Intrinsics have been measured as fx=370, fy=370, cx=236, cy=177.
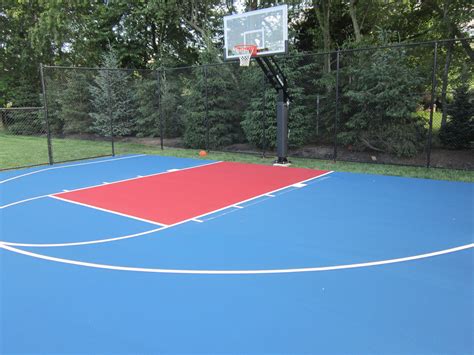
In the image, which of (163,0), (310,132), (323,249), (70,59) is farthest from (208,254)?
(70,59)

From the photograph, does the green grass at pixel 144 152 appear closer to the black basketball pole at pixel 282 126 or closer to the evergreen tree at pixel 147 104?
the black basketball pole at pixel 282 126

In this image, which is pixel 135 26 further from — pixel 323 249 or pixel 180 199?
pixel 323 249

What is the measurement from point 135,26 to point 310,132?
10563mm

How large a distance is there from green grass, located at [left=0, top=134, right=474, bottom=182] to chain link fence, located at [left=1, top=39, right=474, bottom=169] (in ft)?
0.49

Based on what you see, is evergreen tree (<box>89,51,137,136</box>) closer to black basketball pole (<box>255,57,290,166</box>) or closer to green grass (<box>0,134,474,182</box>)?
green grass (<box>0,134,474,182</box>)

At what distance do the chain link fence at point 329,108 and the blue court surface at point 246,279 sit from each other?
3577 millimetres

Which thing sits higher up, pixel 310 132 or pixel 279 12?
pixel 279 12

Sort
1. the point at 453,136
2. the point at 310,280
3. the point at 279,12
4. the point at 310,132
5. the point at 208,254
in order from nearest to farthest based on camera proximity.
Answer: the point at 310,280 < the point at 208,254 < the point at 279,12 < the point at 453,136 < the point at 310,132

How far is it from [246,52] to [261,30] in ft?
1.83

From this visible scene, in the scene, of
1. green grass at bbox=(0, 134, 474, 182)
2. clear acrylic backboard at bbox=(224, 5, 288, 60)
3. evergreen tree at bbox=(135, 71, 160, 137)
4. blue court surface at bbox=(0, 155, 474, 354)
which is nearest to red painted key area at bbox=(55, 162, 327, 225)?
blue court surface at bbox=(0, 155, 474, 354)

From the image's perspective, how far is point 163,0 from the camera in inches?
485

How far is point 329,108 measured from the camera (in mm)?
9570

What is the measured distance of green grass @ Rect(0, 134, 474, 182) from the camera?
Answer: 289 inches

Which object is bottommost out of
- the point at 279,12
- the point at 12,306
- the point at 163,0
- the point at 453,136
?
the point at 12,306
